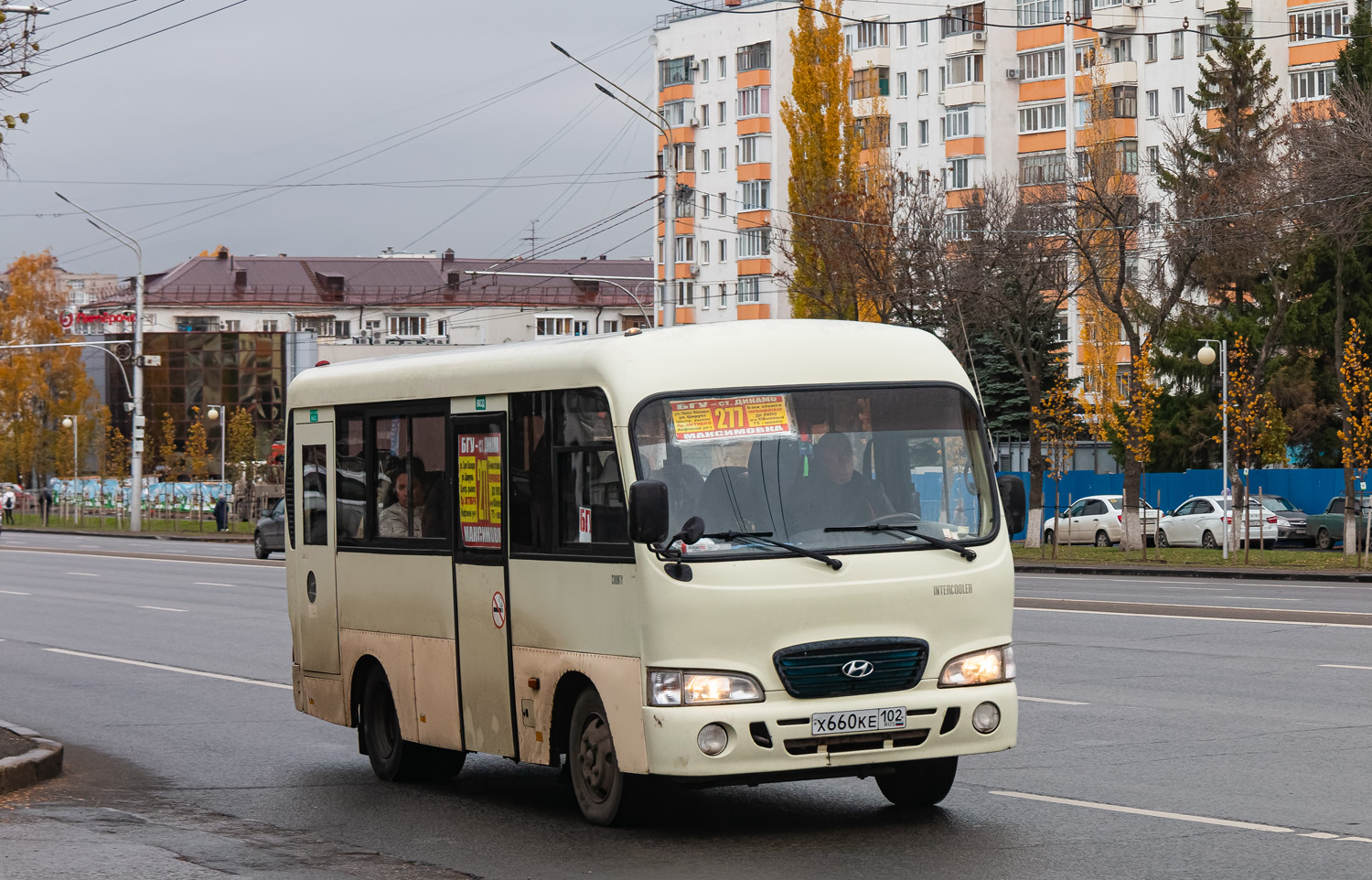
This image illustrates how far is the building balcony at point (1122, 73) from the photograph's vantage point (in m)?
81.2

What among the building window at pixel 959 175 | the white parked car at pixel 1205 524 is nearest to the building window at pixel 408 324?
the building window at pixel 959 175

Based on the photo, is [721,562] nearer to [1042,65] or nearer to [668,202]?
[668,202]

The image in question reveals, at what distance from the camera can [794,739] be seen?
8.51 metres

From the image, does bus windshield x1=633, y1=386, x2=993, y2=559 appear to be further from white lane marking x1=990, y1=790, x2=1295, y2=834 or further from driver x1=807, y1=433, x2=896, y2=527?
white lane marking x1=990, y1=790, x2=1295, y2=834

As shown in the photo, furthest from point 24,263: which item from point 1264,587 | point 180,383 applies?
point 1264,587

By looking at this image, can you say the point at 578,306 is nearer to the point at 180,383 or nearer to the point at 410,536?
the point at 180,383

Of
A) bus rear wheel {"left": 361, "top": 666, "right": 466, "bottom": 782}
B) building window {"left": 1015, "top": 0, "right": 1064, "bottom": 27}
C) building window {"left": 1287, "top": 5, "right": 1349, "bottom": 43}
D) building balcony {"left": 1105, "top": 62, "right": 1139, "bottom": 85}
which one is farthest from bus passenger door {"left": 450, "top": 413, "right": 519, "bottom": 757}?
building window {"left": 1015, "top": 0, "right": 1064, "bottom": 27}

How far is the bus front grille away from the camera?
8586mm

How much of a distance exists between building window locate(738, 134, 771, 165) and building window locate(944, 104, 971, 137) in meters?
11.7

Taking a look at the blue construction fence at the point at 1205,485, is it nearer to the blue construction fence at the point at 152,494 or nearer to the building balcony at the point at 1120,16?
the building balcony at the point at 1120,16

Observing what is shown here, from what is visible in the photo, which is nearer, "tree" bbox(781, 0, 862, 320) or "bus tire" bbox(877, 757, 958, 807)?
"bus tire" bbox(877, 757, 958, 807)

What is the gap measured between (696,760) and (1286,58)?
7427 centimetres

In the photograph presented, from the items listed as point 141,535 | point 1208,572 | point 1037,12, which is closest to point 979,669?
point 1208,572

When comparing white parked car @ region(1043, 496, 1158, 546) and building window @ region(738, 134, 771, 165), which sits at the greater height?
building window @ region(738, 134, 771, 165)
